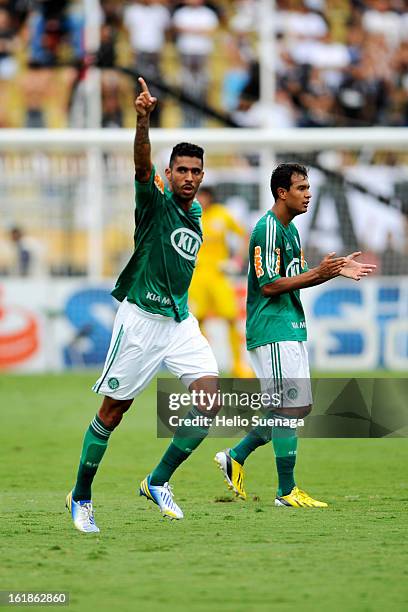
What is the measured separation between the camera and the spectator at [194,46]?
2216 cm

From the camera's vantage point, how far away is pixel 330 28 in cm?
2311

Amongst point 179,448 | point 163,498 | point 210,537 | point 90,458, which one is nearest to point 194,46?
point 179,448

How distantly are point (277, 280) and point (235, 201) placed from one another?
13.1 m

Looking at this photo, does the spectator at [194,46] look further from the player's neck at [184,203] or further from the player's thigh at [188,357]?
the player's thigh at [188,357]

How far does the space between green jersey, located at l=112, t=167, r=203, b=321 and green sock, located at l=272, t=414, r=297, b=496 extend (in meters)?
1.22

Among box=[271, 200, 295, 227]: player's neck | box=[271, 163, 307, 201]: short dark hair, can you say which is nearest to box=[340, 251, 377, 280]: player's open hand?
box=[271, 200, 295, 227]: player's neck

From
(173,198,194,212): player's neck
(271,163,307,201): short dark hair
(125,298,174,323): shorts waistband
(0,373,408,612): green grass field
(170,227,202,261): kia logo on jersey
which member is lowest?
(0,373,408,612): green grass field

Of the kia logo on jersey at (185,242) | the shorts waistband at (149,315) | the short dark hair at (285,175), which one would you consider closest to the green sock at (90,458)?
the shorts waistband at (149,315)

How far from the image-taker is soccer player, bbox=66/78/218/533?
7.55m

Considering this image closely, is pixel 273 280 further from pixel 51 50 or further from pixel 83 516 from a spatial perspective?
pixel 51 50

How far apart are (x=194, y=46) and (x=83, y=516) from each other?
52.6 feet

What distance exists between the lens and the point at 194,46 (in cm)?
2231

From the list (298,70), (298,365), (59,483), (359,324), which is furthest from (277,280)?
(298,70)

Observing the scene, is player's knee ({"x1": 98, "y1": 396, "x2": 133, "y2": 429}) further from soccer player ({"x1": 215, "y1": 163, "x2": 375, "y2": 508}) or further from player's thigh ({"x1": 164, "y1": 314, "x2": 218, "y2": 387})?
soccer player ({"x1": 215, "y1": 163, "x2": 375, "y2": 508})
